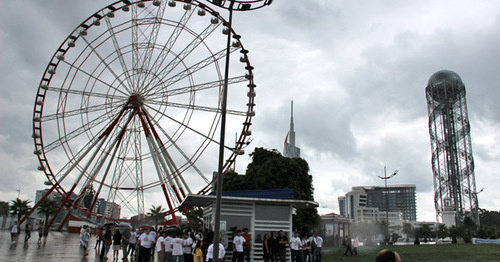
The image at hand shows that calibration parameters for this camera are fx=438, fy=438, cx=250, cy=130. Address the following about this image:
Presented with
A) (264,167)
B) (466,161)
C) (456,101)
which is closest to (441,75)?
(456,101)

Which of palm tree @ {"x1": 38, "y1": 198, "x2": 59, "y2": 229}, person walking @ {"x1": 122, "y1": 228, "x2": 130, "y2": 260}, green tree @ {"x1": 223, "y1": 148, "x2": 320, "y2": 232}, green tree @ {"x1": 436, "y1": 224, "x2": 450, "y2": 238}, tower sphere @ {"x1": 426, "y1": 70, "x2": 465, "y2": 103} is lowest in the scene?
person walking @ {"x1": 122, "y1": 228, "x2": 130, "y2": 260}

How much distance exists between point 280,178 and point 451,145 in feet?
224

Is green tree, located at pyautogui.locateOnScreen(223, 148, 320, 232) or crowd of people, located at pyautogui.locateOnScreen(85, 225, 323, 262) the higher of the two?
green tree, located at pyautogui.locateOnScreen(223, 148, 320, 232)

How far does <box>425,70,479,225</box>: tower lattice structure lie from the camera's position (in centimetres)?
9381

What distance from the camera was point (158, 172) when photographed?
3109cm

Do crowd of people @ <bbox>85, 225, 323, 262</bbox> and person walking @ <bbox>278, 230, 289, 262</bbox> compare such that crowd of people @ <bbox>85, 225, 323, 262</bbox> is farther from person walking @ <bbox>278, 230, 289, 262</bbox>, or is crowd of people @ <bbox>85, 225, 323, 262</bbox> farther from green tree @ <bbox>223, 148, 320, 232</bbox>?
green tree @ <bbox>223, 148, 320, 232</bbox>

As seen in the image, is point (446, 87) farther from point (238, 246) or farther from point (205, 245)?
point (205, 245)

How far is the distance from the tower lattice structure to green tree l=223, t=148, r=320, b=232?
61.7 metres

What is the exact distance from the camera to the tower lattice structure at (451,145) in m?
93.8

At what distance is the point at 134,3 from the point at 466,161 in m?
84.2

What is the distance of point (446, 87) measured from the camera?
318ft

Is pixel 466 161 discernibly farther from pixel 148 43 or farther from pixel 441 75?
pixel 148 43

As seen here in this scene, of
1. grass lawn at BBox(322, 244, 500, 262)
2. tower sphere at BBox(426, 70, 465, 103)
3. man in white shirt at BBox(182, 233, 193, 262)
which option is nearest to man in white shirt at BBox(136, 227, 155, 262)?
man in white shirt at BBox(182, 233, 193, 262)

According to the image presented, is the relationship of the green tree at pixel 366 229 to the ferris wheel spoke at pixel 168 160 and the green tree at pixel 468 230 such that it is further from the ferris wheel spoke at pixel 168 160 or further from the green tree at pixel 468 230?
the ferris wheel spoke at pixel 168 160
